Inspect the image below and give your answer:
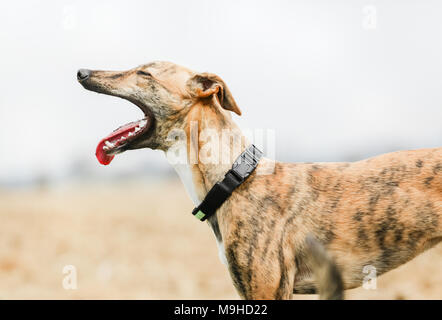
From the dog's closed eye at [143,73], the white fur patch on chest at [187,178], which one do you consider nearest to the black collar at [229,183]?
the white fur patch on chest at [187,178]

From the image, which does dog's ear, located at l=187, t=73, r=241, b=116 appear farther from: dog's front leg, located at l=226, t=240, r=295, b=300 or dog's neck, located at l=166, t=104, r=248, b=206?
dog's front leg, located at l=226, t=240, r=295, b=300

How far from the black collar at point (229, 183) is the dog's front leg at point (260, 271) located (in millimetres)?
315

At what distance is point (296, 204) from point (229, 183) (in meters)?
0.52

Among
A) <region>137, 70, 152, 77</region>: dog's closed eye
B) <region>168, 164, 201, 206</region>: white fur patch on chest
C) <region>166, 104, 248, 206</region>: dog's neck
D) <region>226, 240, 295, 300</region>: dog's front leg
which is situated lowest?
<region>226, 240, 295, 300</region>: dog's front leg

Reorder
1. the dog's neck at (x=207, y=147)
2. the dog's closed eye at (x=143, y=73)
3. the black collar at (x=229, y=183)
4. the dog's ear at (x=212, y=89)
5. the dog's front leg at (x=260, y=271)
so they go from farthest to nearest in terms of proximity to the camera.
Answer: the dog's closed eye at (x=143, y=73), the dog's ear at (x=212, y=89), the dog's neck at (x=207, y=147), the black collar at (x=229, y=183), the dog's front leg at (x=260, y=271)

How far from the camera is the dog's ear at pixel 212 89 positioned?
11.4 ft

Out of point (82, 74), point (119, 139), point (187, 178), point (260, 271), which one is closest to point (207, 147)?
point (187, 178)

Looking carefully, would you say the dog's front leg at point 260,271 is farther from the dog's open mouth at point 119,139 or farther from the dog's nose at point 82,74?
the dog's nose at point 82,74

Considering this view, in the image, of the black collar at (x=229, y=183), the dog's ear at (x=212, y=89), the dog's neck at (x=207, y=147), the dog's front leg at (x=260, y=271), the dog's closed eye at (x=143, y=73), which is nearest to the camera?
the dog's front leg at (x=260, y=271)

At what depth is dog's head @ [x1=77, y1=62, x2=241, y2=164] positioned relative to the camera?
11.5ft

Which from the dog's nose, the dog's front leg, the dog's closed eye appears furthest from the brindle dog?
the dog's nose

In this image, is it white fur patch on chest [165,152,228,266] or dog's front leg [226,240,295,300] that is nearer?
dog's front leg [226,240,295,300]

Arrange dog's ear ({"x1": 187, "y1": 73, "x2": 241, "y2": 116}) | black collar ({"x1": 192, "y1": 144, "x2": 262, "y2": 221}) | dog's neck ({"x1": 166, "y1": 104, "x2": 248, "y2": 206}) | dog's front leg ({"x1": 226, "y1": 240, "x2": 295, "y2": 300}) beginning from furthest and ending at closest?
dog's ear ({"x1": 187, "y1": 73, "x2": 241, "y2": 116}) → dog's neck ({"x1": 166, "y1": 104, "x2": 248, "y2": 206}) → black collar ({"x1": 192, "y1": 144, "x2": 262, "y2": 221}) → dog's front leg ({"x1": 226, "y1": 240, "x2": 295, "y2": 300})

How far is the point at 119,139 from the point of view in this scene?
354 centimetres
